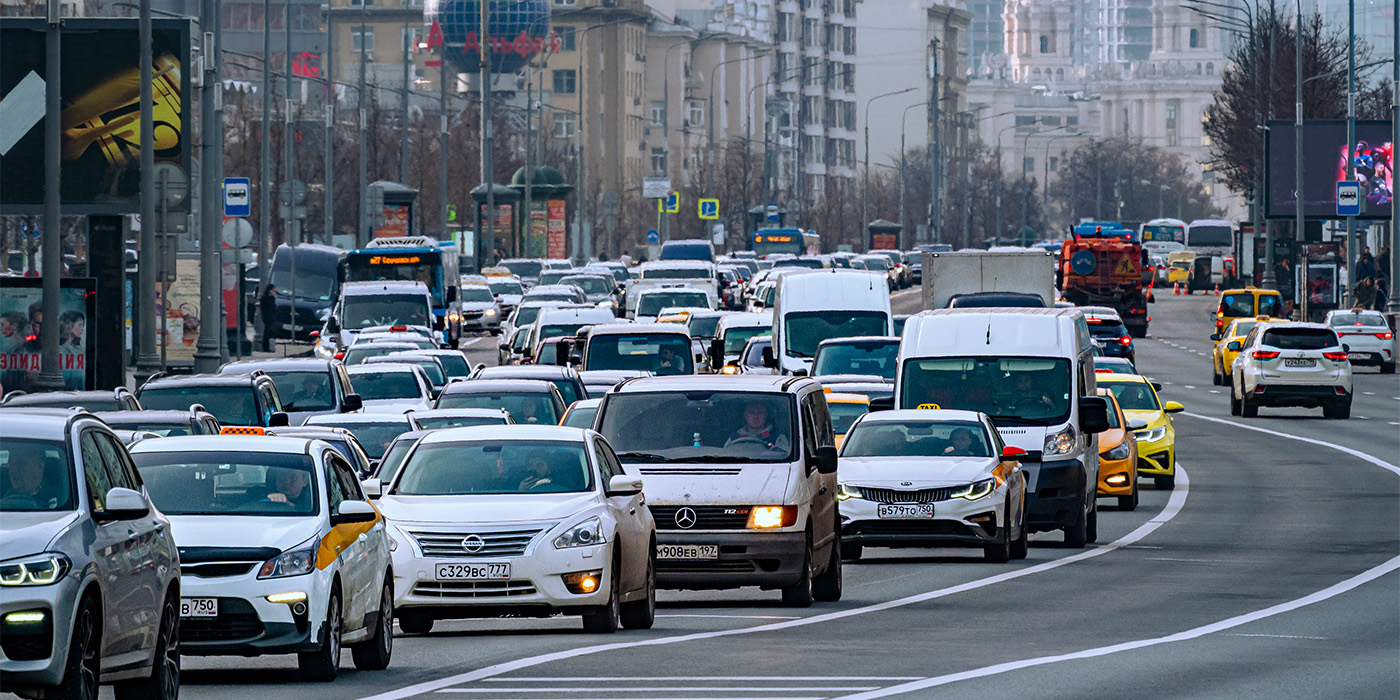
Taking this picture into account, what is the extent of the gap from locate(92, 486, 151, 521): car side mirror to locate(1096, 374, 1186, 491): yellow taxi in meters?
24.9

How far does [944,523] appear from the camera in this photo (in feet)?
73.6

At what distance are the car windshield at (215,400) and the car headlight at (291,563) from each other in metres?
13.1

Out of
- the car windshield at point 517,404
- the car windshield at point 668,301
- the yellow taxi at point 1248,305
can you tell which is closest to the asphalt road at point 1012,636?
the car windshield at point 517,404

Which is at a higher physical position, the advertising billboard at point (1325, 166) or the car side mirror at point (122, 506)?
the advertising billboard at point (1325, 166)

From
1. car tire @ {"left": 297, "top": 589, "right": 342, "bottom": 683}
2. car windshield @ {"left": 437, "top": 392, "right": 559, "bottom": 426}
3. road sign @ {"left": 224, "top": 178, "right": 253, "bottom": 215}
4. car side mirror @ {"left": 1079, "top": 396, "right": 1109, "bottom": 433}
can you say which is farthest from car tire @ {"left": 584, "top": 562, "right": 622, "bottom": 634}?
road sign @ {"left": 224, "top": 178, "right": 253, "bottom": 215}

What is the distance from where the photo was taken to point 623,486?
53.7 ft

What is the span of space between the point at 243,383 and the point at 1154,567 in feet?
31.0

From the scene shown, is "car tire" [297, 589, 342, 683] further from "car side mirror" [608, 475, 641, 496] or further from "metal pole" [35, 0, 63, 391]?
"metal pole" [35, 0, 63, 391]

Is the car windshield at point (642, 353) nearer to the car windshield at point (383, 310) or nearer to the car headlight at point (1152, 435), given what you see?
the car headlight at point (1152, 435)

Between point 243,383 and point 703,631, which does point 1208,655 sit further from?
point 243,383

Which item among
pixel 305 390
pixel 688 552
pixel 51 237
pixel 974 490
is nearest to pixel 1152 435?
pixel 305 390

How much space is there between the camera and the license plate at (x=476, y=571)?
15.9 metres

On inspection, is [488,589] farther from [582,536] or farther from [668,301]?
[668,301]

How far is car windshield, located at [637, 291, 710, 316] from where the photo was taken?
5675 centimetres
